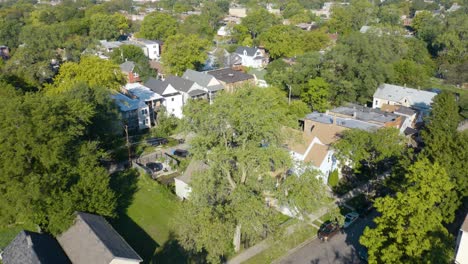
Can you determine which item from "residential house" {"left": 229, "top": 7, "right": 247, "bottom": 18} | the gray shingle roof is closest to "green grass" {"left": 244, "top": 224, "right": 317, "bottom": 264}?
the gray shingle roof

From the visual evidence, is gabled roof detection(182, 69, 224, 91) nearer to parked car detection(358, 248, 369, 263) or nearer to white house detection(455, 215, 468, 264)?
parked car detection(358, 248, 369, 263)

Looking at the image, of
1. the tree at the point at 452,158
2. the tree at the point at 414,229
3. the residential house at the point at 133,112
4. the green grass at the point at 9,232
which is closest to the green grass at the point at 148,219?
the green grass at the point at 9,232

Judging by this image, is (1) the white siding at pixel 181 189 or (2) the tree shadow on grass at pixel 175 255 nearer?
(2) the tree shadow on grass at pixel 175 255

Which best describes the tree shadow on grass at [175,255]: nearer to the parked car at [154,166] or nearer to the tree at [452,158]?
the parked car at [154,166]

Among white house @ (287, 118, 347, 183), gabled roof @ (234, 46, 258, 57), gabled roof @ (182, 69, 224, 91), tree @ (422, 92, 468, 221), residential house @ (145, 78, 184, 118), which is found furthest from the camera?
gabled roof @ (234, 46, 258, 57)

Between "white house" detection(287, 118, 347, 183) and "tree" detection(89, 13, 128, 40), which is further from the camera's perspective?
"tree" detection(89, 13, 128, 40)

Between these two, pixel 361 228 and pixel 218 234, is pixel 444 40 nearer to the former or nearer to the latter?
pixel 361 228

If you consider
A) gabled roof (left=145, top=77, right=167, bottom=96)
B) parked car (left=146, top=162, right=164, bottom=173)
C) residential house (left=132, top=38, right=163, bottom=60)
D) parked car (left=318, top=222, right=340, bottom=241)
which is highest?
parked car (left=318, top=222, right=340, bottom=241)
